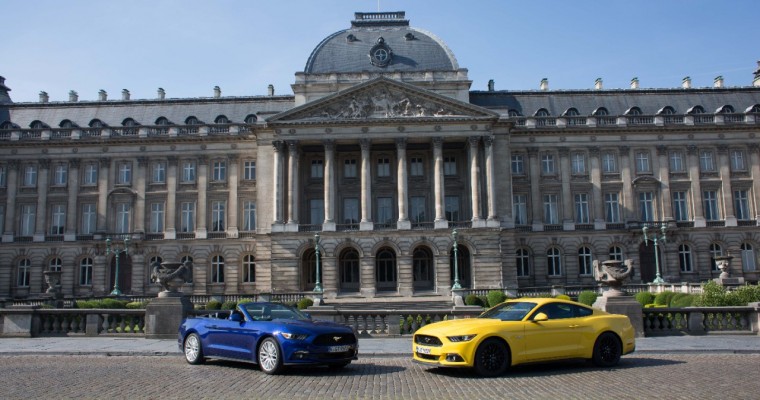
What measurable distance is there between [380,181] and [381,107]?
687cm

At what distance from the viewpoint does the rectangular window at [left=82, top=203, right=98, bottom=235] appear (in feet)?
191

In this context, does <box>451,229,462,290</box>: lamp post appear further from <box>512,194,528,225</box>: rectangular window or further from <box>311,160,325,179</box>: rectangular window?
<box>311,160,325,179</box>: rectangular window

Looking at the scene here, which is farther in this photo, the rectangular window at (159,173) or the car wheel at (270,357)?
the rectangular window at (159,173)

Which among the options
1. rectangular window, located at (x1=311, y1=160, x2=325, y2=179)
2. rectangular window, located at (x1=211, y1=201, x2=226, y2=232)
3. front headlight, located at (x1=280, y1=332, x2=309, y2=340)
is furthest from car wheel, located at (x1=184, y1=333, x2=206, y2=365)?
rectangular window, located at (x1=211, y1=201, x2=226, y2=232)

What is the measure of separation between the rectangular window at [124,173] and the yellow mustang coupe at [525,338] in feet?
163

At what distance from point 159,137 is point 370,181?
64.8ft

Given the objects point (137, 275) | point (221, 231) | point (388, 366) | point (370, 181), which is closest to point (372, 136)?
point (370, 181)

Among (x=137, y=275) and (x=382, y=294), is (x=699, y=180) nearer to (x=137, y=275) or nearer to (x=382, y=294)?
(x=382, y=294)

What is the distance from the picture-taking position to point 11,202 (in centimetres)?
5822

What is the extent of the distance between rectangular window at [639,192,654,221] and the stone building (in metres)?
0.26

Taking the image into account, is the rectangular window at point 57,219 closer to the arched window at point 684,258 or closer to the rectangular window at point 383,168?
the rectangular window at point 383,168

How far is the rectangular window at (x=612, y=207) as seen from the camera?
5769 centimetres

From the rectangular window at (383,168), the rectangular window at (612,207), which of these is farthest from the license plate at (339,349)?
the rectangular window at (612,207)

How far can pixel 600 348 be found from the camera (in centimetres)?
1570
